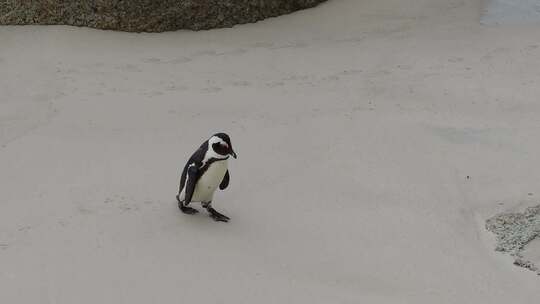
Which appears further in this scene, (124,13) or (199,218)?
(124,13)

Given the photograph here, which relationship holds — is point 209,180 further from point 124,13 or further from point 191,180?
point 124,13

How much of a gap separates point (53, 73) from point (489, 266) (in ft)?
11.3

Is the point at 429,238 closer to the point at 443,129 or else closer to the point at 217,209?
the point at 217,209

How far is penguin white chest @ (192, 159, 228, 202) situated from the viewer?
Result: 11.0 feet

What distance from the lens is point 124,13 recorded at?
19.7 ft

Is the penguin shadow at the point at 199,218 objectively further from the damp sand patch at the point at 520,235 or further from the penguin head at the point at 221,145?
the damp sand patch at the point at 520,235

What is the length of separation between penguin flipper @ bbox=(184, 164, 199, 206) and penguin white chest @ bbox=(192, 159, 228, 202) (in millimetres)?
35

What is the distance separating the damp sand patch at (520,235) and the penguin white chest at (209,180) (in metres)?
1.30

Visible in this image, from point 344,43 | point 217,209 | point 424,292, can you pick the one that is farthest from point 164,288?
point 344,43

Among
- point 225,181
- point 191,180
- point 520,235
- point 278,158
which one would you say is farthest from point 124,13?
point 520,235

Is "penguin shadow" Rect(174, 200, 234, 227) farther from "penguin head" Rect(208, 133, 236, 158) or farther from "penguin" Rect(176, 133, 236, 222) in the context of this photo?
"penguin head" Rect(208, 133, 236, 158)

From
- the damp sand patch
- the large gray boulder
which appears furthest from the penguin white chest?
the large gray boulder

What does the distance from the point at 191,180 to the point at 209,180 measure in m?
0.09

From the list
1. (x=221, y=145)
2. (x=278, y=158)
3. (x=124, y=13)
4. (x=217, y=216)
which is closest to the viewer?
(x=221, y=145)
